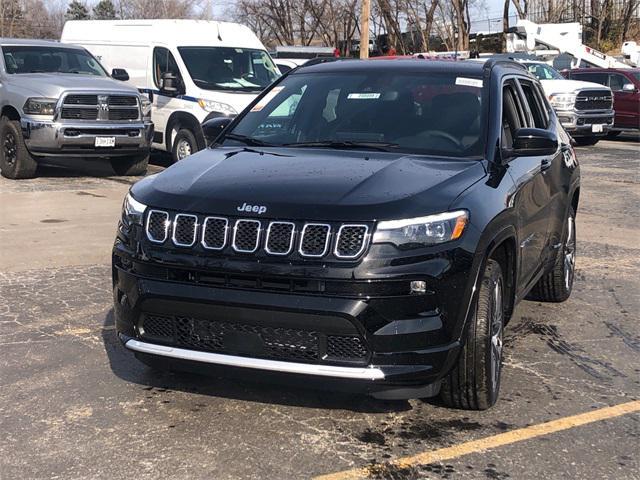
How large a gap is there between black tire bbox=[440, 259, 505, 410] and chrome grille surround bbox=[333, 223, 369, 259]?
2.16 ft

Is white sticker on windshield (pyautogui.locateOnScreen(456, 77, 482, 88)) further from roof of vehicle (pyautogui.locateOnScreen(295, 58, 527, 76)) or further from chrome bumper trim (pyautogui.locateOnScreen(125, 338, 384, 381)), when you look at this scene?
chrome bumper trim (pyautogui.locateOnScreen(125, 338, 384, 381))

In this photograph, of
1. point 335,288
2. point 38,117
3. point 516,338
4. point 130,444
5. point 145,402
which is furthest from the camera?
point 38,117

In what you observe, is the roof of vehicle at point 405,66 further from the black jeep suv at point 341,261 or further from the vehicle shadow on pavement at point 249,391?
the vehicle shadow on pavement at point 249,391

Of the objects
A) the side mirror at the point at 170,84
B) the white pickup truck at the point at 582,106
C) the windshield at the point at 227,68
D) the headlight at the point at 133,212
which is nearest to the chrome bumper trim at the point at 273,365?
the headlight at the point at 133,212

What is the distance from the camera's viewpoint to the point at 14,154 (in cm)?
1266

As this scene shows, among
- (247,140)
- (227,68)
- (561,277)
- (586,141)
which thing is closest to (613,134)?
(586,141)

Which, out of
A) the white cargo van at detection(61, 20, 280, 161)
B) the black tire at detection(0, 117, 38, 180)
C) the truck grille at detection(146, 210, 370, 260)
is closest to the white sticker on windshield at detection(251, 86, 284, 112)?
the truck grille at detection(146, 210, 370, 260)

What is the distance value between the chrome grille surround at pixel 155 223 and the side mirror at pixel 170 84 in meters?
9.80

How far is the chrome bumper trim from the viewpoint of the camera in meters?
3.70

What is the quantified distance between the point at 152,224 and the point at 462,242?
1425 millimetres

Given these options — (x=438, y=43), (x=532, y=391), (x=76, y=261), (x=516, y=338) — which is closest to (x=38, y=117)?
(x=76, y=261)

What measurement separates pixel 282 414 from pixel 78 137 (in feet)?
29.1

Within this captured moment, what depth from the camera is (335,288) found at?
3672 mm

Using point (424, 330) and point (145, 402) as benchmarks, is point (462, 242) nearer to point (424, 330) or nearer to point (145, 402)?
point (424, 330)
